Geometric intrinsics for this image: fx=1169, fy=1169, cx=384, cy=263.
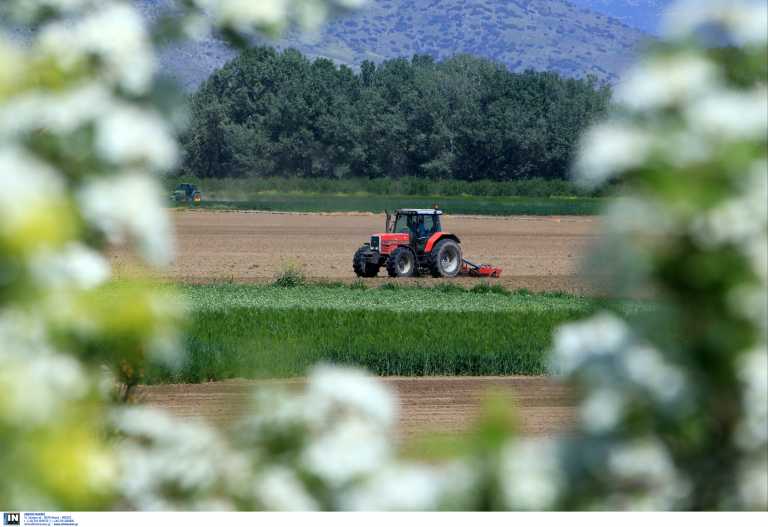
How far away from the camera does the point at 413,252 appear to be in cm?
2719

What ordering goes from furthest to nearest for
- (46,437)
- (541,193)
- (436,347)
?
(541,193) → (436,347) → (46,437)

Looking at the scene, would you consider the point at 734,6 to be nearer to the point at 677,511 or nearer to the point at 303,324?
the point at 677,511

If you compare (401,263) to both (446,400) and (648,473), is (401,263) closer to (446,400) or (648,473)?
(446,400)

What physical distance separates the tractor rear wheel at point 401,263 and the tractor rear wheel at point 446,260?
0.47 metres

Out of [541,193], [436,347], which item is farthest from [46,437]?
[541,193]

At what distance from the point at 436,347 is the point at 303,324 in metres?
3.04

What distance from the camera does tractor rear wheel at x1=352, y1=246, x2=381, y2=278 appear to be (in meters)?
26.9

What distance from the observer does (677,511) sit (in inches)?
53.5

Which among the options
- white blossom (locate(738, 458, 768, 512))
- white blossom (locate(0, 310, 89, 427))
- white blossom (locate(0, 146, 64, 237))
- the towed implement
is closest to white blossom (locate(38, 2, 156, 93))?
white blossom (locate(0, 146, 64, 237))

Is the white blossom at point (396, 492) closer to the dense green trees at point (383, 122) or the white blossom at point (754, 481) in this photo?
the white blossom at point (754, 481)

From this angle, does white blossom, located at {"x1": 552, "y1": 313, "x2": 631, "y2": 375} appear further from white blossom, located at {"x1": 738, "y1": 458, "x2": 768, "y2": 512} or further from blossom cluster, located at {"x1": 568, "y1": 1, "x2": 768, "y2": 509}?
white blossom, located at {"x1": 738, "y1": 458, "x2": 768, "y2": 512}

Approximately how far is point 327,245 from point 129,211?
38845 mm

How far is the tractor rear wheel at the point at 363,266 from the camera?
26.9 metres

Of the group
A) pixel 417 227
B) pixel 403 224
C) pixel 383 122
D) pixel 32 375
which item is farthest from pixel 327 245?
pixel 383 122
